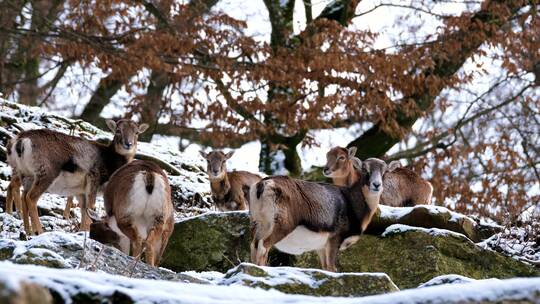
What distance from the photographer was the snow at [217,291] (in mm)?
3576

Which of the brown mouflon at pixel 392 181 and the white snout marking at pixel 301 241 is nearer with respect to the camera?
the white snout marking at pixel 301 241

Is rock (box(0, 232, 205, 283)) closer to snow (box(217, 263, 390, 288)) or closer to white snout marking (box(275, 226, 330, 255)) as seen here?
snow (box(217, 263, 390, 288))

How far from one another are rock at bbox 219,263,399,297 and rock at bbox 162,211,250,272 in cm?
429

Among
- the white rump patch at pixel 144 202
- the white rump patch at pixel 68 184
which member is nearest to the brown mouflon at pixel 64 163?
the white rump patch at pixel 68 184

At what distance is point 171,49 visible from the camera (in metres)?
15.0

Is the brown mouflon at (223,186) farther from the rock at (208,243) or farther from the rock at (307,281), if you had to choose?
the rock at (307,281)

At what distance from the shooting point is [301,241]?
9922 mm

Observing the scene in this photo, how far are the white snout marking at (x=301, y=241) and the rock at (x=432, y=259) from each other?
0.84 metres

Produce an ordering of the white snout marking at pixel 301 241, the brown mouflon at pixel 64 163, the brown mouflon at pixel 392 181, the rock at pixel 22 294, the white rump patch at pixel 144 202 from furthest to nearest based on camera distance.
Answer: the brown mouflon at pixel 392 181 < the brown mouflon at pixel 64 163 < the white snout marking at pixel 301 241 < the white rump patch at pixel 144 202 < the rock at pixel 22 294

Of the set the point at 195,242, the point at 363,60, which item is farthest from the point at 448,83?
the point at 195,242

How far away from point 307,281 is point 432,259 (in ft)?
14.5

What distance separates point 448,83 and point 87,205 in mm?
8838

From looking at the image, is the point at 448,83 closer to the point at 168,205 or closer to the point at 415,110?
the point at 415,110

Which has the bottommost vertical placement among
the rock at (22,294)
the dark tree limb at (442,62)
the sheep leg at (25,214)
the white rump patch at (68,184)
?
the sheep leg at (25,214)
